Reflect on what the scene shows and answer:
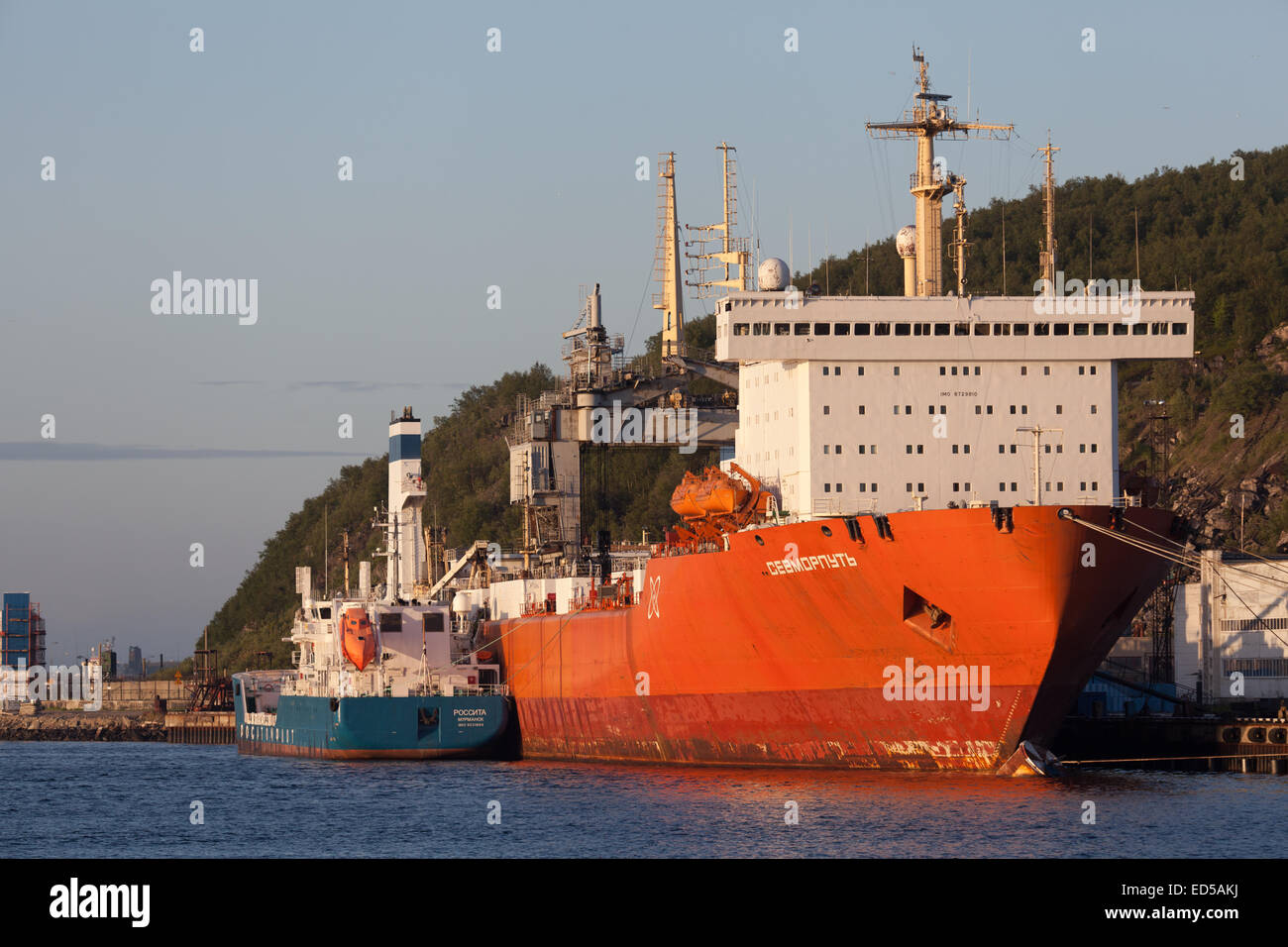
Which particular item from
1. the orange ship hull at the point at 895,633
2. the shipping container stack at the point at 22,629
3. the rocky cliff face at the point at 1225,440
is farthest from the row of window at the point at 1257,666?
the shipping container stack at the point at 22,629

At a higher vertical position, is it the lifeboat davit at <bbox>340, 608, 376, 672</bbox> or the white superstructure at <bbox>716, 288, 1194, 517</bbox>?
the white superstructure at <bbox>716, 288, 1194, 517</bbox>

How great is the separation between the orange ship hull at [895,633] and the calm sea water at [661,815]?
35.1 inches

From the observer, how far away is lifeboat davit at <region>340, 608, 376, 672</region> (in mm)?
44312

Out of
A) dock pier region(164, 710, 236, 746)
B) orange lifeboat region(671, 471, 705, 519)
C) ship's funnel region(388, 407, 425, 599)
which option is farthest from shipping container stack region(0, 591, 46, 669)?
orange lifeboat region(671, 471, 705, 519)

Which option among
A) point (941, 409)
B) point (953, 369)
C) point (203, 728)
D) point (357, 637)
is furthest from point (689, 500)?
point (203, 728)

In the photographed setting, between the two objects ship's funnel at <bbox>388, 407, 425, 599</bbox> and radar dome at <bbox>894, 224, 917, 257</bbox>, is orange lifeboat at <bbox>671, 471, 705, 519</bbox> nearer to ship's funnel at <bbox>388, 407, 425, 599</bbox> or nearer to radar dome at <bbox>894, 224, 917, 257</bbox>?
radar dome at <bbox>894, 224, 917, 257</bbox>

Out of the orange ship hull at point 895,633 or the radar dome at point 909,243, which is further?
the radar dome at point 909,243

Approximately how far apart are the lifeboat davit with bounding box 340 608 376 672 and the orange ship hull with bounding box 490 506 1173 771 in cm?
1095

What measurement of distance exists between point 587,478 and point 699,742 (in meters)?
65.9

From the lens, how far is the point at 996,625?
28.6 m

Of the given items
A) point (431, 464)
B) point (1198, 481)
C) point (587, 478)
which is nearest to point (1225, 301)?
point (1198, 481)

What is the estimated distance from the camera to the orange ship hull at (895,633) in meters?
28.3

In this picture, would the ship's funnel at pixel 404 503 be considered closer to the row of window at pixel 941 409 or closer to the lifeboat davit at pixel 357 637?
the lifeboat davit at pixel 357 637
